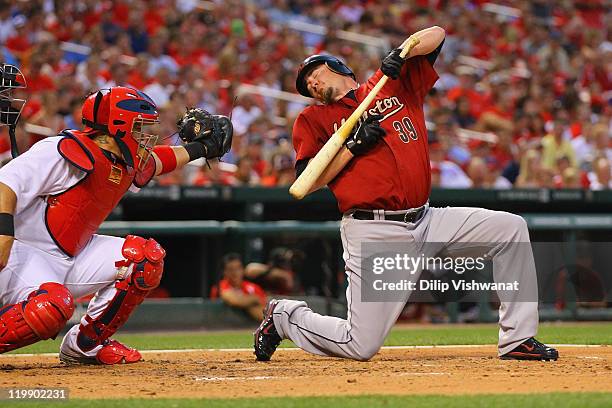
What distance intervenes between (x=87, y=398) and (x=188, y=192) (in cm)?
544

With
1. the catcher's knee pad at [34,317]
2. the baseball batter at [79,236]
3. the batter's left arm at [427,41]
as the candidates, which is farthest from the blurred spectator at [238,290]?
the catcher's knee pad at [34,317]

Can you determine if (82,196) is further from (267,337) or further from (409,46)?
(409,46)

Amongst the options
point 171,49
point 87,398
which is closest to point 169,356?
point 87,398

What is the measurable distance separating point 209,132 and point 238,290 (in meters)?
3.79

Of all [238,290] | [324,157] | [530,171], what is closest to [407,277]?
[324,157]

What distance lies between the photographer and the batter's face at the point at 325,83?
5.88 m

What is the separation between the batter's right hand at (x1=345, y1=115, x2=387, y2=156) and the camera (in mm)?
5555

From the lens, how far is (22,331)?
17.2ft

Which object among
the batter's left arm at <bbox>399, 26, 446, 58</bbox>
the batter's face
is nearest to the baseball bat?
the batter's face

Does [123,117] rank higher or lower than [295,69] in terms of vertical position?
lower

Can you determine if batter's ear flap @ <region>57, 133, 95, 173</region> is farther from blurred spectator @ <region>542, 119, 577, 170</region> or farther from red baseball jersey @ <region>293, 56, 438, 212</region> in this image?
blurred spectator @ <region>542, 119, 577, 170</region>

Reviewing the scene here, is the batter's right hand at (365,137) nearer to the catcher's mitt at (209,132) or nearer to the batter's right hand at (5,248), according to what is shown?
the catcher's mitt at (209,132)

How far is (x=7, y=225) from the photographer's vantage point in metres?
5.23

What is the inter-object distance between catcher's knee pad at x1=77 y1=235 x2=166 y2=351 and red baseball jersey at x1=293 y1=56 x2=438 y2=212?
40.4 inches
